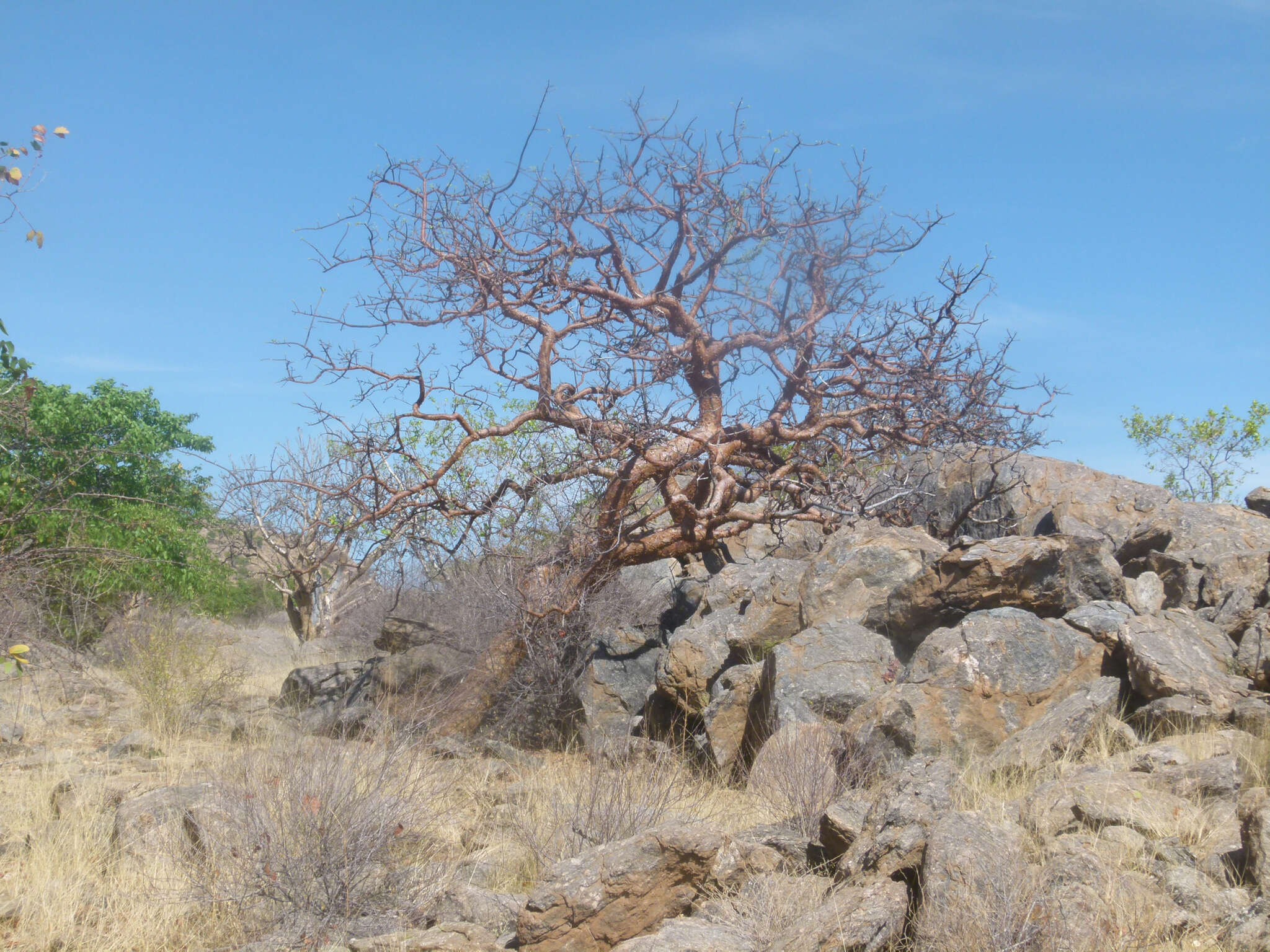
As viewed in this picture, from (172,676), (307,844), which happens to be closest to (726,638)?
(307,844)

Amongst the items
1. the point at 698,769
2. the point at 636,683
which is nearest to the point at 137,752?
the point at 636,683

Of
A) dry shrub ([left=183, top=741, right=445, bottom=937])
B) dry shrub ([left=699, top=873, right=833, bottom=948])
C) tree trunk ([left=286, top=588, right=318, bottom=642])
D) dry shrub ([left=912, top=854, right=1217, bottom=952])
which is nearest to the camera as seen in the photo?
dry shrub ([left=912, top=854, right=1217, bottom=952])

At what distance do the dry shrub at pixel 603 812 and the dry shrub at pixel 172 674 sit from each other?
6.27 meters

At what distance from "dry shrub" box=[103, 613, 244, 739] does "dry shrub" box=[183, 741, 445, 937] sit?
596 cm

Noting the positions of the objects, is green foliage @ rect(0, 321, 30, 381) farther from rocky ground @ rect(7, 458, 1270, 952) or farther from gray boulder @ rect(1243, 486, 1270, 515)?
gray boulder @ rect(1243, 486, 1270, 515)

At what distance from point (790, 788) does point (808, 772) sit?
16 cm

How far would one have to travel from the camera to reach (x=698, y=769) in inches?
319

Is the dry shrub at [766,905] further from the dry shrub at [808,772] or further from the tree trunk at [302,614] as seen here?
the tree trunk at [302,614]

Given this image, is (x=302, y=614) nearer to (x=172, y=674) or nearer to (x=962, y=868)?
(x=172, y=674)

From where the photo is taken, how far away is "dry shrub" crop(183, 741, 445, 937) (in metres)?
4.85

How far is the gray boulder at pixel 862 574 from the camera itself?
860 cm

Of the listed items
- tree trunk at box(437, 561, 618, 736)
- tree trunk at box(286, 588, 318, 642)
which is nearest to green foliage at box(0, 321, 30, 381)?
tree trunk at box(437, 561, 618, 736)

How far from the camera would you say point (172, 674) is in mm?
11328

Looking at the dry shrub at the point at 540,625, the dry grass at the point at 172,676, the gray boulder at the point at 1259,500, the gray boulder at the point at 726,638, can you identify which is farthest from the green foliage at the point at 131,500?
the gray boulder at the point at 1259,500
